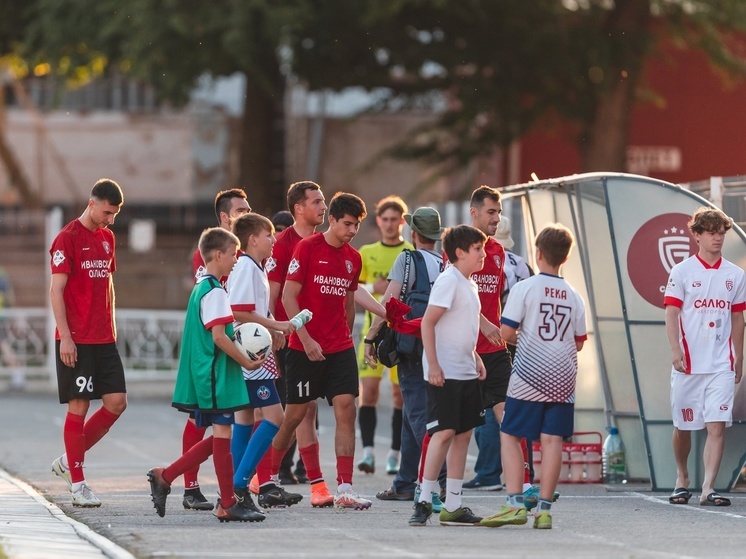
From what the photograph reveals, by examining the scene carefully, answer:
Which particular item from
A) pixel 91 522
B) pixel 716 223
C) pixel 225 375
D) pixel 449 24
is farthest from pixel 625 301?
pixel 449 24

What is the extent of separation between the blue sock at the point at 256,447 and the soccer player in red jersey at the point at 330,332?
0.52m

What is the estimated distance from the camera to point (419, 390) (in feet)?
33.8

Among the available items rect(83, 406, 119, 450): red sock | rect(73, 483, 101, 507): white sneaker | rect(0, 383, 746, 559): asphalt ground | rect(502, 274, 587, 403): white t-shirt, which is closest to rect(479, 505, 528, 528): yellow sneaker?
rect(0, 383, 746, 559): asphalt ground

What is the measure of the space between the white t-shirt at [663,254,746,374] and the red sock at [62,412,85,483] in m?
3.95

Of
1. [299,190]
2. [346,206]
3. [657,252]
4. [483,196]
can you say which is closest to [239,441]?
[346,206]

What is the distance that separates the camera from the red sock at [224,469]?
9031 mm

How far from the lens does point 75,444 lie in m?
10.1

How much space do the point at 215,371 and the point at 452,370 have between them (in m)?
1.33

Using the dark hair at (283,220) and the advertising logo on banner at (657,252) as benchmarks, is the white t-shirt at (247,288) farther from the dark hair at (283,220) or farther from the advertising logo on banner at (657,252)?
the advertising logo on banner at (657,252)

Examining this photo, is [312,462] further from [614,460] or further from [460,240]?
[614,460]

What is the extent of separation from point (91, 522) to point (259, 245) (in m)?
1.91

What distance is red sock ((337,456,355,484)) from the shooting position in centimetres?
998

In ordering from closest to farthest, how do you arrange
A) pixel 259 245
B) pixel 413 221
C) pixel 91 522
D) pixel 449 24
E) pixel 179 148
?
1. pixel 91 522
2. pixel 259 245
3. pixel 413 221
4. pixel 449 24
5. pixel 179 148

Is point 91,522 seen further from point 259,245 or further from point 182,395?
point 259,245
